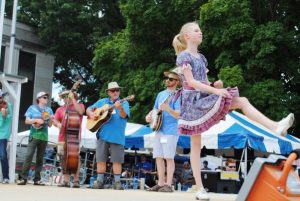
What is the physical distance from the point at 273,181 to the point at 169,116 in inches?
182

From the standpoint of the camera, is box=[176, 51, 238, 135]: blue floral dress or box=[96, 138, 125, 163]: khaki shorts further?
box=[96, 138, 125, 163]: khaki shorts

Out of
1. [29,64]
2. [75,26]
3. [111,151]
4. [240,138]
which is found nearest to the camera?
[111,151]

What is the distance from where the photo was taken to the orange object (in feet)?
8.96

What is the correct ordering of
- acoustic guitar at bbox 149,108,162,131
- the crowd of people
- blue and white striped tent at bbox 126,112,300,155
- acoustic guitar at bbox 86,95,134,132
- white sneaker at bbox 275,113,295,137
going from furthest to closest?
blue and white striped tent at bbox 126,112,300,155 → acoustic guitar at bbox 86,95,134,132 → acoustic guitar at bbox 149,108,162,131 → the crowd of people → white sneaker at bbox 275,113,295,137

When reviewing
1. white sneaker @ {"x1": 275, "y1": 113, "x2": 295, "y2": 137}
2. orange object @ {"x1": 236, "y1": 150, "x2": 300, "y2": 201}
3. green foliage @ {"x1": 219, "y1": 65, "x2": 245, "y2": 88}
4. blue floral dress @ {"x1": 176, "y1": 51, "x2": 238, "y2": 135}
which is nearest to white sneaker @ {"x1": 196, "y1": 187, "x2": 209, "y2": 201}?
blue floral dress @ {"x1": 176, "y1": 51, "x2": 238, "y2": 135}

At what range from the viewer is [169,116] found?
7391mm

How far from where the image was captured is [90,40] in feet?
90.4

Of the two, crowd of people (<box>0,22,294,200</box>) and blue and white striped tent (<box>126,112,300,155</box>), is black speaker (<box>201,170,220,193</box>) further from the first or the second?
crowd of people (<box>0,22,294,200</box>)

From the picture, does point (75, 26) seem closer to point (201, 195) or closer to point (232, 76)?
point (232, 76)

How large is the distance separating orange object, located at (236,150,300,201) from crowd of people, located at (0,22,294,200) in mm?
1265

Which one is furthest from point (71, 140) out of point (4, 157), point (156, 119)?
point (156, 119)

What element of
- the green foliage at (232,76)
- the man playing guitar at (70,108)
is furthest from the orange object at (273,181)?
the green foliage at (232,76)

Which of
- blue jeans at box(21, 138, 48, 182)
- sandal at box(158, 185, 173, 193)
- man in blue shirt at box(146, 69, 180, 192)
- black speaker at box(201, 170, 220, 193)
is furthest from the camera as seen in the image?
black speaker at box(201, 170, 220, 193)

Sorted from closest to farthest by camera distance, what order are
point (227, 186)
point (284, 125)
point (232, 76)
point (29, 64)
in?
point (284, 125) < point (227, 186) < point (232, 76) < point (29, 64)
